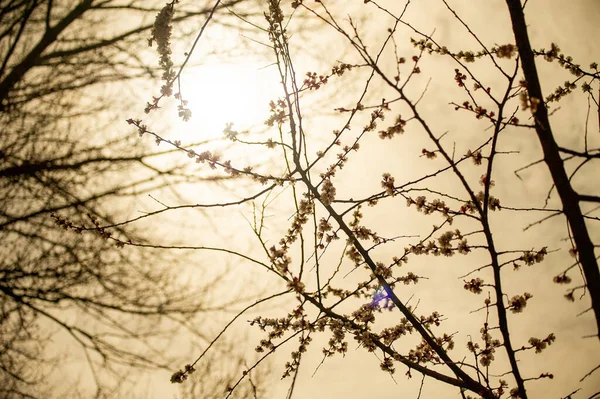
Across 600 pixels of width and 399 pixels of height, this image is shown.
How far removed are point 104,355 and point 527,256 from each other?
4.08 metres

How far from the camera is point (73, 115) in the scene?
356cm

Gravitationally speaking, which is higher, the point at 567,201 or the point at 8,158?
the point at 8,158

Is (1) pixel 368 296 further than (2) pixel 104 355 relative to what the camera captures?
No

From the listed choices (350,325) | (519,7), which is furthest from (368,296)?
(519,7)

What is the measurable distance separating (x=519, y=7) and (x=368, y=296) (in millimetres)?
2077

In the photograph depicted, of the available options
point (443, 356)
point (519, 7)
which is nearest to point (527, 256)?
point (443, 356)

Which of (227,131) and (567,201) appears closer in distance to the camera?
(567,201)

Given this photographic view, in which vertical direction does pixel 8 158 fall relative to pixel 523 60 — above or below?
above

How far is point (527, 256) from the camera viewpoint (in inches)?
79.9

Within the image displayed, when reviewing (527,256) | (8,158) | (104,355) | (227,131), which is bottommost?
(527,256)

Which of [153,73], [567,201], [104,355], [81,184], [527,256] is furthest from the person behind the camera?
[153,73]

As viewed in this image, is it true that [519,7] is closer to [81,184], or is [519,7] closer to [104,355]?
[81,184]

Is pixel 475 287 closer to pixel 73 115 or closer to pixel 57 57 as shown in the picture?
pixel 73 115

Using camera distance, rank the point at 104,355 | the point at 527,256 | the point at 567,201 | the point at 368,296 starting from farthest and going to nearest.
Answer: the point at 104,355, the point at 368,296, the point at 527,256, the point at 567,201
